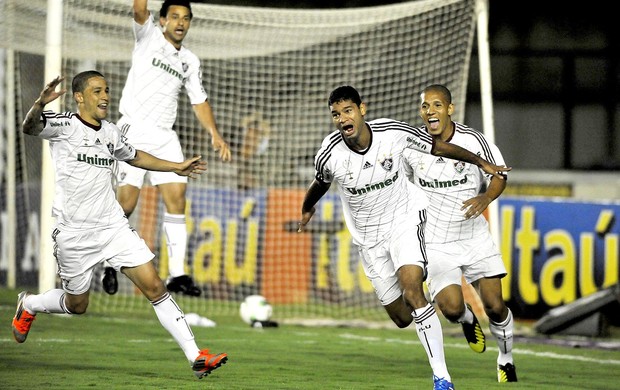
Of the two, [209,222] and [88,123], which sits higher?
[88,123]

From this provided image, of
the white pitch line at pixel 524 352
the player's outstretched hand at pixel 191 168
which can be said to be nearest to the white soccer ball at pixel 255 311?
the white pitch line at pixel 524 352

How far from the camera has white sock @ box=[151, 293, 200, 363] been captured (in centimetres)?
826

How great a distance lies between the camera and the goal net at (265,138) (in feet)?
47.5

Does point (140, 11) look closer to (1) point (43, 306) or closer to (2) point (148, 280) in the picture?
(1) point (43, 306)

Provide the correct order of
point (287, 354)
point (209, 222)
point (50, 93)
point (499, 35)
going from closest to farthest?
1. point (50, 93)
2. point (287, 354)
3. point (209, 222)
4. point (499, 35)

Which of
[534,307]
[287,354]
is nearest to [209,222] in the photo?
[534,307]

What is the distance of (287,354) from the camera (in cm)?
1070

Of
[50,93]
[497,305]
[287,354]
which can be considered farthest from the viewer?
[287,354]

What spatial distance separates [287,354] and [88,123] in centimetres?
305

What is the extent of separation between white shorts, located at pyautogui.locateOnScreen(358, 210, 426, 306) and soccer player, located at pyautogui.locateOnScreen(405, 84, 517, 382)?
0.67 metres

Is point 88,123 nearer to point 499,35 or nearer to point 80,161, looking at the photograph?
point 80,161

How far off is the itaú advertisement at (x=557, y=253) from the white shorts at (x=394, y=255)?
5.80 meters

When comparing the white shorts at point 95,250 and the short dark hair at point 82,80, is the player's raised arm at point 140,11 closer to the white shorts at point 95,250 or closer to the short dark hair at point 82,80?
the short dark hair at point 82,80

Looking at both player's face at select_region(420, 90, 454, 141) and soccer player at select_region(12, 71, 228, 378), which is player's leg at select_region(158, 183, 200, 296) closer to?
soccer player at select_region(12, 71, 228, 378)
